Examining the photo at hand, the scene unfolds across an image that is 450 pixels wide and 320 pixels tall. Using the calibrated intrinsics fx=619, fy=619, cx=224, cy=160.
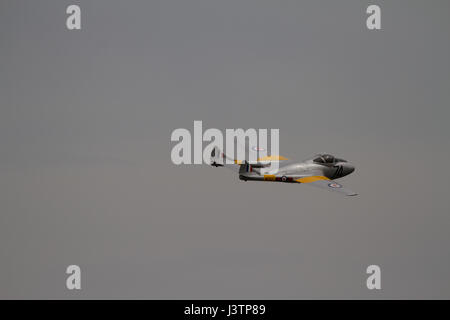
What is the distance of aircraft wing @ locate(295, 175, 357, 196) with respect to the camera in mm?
50781

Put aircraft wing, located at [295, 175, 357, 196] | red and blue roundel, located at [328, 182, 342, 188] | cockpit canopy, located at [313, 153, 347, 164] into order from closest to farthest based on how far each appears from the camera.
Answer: aircraft wing, located at [295, 175, 357, 196]
red and blue roundel, located at [328, 182, 342, 188]
cockpit canopy, located at [313, 153, 347, 164]

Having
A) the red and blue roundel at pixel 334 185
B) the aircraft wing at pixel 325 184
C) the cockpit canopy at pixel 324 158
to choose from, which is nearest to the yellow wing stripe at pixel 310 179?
the aircraft wing at pixel 325 184

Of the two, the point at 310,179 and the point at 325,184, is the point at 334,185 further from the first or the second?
the point at 310,179

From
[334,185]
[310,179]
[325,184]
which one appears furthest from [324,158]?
[334,185]

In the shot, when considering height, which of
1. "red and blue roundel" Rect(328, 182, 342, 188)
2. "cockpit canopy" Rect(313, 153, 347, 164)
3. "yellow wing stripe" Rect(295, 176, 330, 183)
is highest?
"cockpit canopy" Rect(313, 153, 347, 164)

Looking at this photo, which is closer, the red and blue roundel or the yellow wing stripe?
the red and blue roundel

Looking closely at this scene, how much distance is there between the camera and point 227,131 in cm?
5516

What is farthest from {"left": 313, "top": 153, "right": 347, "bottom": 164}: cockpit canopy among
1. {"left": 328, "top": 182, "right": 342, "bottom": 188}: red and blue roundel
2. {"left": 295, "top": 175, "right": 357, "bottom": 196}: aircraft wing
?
{"left": 328, "top": 182, "right": 342, "bottom": 188}: red and blue roundel

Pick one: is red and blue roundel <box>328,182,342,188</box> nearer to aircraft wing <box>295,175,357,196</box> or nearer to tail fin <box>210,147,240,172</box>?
aircraft wing <box>295,175,357,196</box>

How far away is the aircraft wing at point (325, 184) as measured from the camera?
50.8 m

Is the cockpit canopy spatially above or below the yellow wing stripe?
above

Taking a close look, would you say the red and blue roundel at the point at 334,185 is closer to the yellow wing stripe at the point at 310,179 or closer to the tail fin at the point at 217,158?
the yellow wing stripe at the point at 310,179

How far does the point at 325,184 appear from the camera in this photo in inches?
2104
